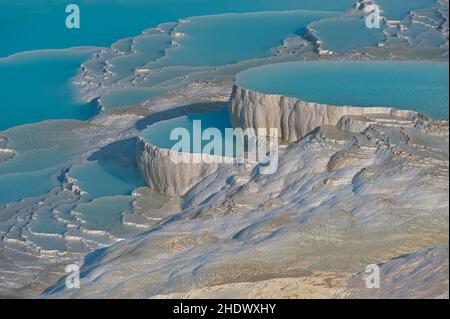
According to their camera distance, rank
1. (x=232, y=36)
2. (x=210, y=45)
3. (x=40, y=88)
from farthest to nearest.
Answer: (x=232, y=36) < (x=210, y=45) < (x=40, y=88)

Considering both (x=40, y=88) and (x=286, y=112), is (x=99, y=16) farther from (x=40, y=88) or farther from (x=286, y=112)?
(x=286, y=112)

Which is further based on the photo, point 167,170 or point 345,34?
point 345,34

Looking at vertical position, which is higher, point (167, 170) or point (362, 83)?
point (362, 83)

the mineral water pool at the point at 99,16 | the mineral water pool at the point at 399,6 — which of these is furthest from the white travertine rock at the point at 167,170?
the mineral water pool at the point at 99,16

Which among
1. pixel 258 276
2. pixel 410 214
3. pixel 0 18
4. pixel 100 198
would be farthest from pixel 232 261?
pixel 0 18

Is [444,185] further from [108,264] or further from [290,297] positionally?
[108,264]

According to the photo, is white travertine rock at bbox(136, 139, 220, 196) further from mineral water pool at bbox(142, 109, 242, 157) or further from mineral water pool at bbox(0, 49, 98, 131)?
mineral water pool at bbox(0, 49, 98, 131)

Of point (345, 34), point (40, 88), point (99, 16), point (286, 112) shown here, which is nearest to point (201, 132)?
point (286, 112)

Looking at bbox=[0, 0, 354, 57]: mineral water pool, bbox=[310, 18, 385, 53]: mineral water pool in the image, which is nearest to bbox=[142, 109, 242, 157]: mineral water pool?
bbox=[310, 18, 385, 53]: mineral water pool

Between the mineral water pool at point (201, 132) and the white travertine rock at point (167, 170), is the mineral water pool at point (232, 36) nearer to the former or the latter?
the mineral water pool at point (201, 132)
